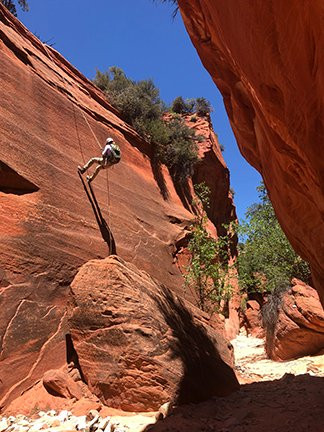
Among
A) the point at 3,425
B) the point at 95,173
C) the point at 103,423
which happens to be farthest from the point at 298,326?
the point at 3,425

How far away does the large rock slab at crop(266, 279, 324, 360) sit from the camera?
12773mm

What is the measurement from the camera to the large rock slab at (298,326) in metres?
12.8

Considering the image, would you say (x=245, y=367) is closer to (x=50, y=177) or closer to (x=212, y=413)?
(x=212, y=413)

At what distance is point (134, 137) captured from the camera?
1440 cm

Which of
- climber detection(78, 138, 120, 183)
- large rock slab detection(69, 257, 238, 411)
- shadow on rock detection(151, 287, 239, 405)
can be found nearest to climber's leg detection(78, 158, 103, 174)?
climber detection(78, 138, 120, 183)

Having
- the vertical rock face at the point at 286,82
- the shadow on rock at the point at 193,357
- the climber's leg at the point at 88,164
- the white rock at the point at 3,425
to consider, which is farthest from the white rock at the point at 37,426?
the climber's leg at the point at 88,164

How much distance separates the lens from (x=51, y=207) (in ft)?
27.2

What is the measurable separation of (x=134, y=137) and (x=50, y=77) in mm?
4477

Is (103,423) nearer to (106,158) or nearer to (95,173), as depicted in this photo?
(95,173)

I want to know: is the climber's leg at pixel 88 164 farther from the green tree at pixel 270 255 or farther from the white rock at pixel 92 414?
the green tree at pixel 270 255

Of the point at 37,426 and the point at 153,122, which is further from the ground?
the point at 153,122

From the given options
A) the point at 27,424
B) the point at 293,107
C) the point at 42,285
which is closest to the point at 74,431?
the point at 27,424

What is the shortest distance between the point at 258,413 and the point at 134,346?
2225 mm

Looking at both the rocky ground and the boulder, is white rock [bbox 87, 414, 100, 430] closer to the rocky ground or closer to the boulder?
the rocky ground
